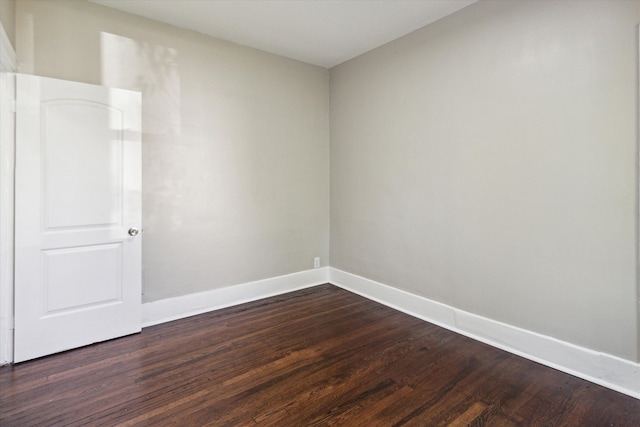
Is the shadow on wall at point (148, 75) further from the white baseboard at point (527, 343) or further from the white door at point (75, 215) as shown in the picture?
the white baseboard at point (527, 343)

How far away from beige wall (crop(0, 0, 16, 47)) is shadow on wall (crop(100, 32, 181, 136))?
54 centimetres

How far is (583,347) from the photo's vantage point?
7.31 ft

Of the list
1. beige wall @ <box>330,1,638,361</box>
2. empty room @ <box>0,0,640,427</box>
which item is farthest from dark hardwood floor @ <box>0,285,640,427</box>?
beige wall @ <box>330,1,638,361</box>

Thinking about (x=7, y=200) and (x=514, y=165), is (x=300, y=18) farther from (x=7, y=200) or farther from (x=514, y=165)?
(x=7, y=200)

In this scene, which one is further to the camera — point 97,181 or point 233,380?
point 97,181

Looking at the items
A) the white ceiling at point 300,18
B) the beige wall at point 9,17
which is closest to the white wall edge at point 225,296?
the beige wall at point 9,17

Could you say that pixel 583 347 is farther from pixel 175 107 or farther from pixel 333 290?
pixel 175 107

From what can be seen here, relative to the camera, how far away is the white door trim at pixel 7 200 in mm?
2271

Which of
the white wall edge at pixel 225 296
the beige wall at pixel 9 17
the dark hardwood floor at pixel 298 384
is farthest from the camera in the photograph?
the white wall edge at pixel 225 296

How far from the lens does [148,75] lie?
297 centimetres

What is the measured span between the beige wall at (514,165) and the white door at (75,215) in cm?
240

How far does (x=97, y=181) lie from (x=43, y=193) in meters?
0.35

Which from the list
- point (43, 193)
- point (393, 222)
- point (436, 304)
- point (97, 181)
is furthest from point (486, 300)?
point (43, 193)

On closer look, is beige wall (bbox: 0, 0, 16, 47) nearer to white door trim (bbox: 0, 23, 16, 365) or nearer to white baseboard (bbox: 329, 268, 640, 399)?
white door trim (bbox: 0, 23, 16, 365)
